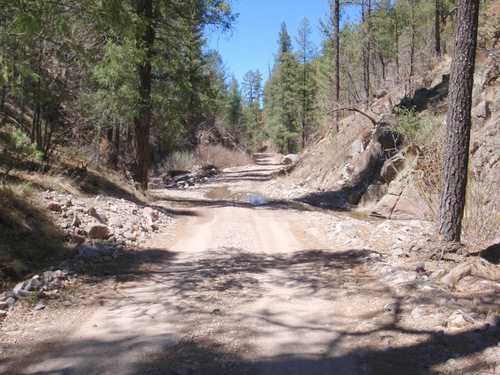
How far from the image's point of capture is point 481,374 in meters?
2.80

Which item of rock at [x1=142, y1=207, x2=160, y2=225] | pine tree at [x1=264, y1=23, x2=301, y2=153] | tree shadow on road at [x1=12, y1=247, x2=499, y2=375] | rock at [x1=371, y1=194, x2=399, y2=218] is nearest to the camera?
tree shadow on road at [x1=12, y1=247, x2=499, y2=375]

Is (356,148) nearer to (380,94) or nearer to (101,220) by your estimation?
(380,94)

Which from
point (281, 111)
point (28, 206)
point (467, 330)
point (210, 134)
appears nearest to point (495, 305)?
point (467, 330)

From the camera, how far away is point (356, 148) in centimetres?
2008

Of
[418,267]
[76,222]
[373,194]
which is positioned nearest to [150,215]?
[76,222]

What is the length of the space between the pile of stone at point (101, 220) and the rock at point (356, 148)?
42.4 ft

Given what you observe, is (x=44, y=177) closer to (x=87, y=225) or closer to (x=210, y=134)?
(x=87, y=225)

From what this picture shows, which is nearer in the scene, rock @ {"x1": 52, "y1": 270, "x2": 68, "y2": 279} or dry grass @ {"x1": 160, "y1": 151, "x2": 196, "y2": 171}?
rock @ {"x1": 52, "y1": 270, "x2": 68, "y2": 279}

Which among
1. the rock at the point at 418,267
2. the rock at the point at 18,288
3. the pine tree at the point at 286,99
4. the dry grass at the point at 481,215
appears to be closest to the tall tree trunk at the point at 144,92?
the rock at the point at 18,288

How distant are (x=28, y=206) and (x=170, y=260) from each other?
2706 mm

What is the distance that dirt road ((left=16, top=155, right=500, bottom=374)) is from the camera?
10.9ft

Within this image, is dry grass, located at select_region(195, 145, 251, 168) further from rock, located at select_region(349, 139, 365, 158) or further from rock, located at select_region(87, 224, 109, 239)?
rock, located at select_region(87, 224, 109, 239)

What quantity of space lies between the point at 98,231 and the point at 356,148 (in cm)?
1577

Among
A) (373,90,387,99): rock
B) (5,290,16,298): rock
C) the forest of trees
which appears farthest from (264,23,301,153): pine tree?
(5,290,16,298): rock
